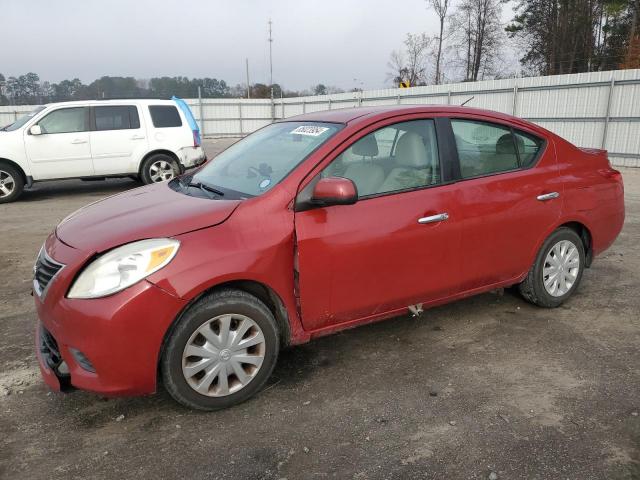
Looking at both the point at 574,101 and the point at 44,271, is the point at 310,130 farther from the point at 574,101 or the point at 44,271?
the point at 574,101

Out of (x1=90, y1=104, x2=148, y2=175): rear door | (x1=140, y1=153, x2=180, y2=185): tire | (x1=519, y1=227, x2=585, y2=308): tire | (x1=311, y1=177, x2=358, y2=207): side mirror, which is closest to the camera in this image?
(x1=311, y1=177, x2=358, y2=207): side mirror

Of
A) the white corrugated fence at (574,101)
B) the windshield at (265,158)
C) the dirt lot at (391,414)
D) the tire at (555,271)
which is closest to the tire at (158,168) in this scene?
the white corrugated fence at (574,101)

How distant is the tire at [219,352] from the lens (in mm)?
2709

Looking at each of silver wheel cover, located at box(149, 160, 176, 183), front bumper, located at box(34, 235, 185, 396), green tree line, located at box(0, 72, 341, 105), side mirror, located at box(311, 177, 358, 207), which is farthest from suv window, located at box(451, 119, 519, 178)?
green tree line, located at box(0, 72, 341, 105)

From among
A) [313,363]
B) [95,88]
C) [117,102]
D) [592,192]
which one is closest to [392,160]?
[313,363]

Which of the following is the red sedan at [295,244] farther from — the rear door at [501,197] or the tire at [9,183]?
the tire at [9,183]

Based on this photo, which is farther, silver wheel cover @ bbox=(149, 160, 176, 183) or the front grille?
silver wheel cover @ bbox=(149, 160, 176, 183)

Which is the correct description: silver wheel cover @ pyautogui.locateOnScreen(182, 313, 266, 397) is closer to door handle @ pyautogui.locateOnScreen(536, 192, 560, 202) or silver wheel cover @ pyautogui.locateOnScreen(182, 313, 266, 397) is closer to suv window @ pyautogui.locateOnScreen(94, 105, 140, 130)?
door handle @ pyautogui.locateOnScreen(536, 192, 560, 202)

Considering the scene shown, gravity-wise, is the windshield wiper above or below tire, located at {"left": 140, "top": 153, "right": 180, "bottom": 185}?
above

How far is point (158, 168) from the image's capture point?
10.7 metres

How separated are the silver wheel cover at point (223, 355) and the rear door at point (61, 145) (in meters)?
8.48

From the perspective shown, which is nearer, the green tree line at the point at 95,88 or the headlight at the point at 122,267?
the headlight at the point at 122,267

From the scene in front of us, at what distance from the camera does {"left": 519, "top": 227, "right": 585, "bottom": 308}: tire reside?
4121mm

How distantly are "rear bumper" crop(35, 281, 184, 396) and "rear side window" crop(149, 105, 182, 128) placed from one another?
857cm
